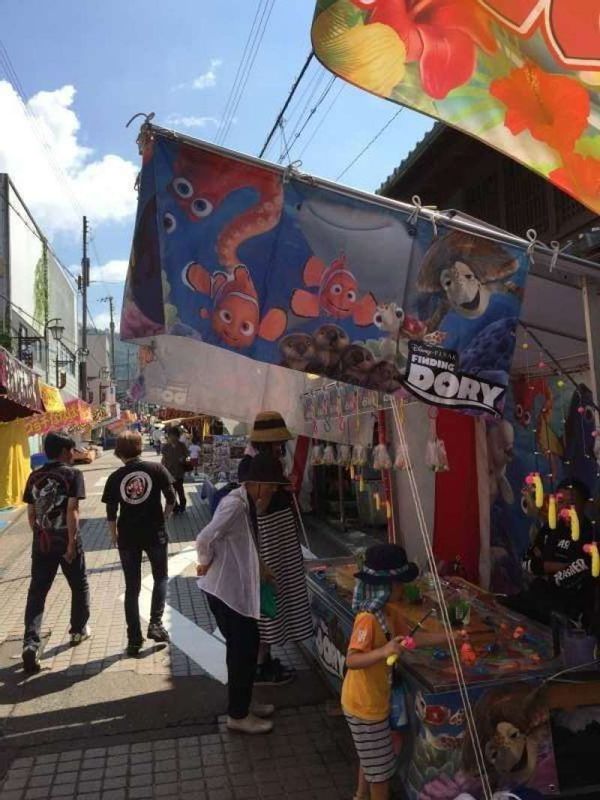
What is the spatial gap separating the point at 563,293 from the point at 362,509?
299 inches

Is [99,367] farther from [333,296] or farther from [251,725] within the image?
[333,296]

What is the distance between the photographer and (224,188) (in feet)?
10.4

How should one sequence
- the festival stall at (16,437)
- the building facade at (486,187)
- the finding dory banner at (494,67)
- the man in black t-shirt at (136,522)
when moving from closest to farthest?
the finding dory banner at (494,67) → the man in black t-shirt at (136,522) → the building facade at (486,187) → the festival stall at (16,437)

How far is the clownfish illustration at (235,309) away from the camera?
3.29 metres

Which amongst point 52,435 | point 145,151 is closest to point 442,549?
point 52,435

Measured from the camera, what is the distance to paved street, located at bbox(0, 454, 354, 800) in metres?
3.54

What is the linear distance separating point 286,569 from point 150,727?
1395 mm

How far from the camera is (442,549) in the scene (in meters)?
5.51

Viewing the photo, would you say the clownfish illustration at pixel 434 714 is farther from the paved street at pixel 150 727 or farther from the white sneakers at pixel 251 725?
the white sneakers at pixel 251 725

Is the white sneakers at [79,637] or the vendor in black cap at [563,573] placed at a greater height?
the vendor in black cap at [563,573]

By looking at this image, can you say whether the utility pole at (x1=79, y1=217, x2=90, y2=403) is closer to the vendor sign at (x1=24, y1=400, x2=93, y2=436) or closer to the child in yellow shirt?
the vendor sign at (x1=24, y1=400, x2=93, y2=436)

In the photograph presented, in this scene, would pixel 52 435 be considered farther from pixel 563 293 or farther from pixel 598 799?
pixel 598 799

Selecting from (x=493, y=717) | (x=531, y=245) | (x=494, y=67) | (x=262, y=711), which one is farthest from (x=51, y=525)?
(x=494, y=67)

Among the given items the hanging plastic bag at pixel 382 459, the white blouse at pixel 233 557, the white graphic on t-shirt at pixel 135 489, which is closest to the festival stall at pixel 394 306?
the white blouse at pixel 233 557
